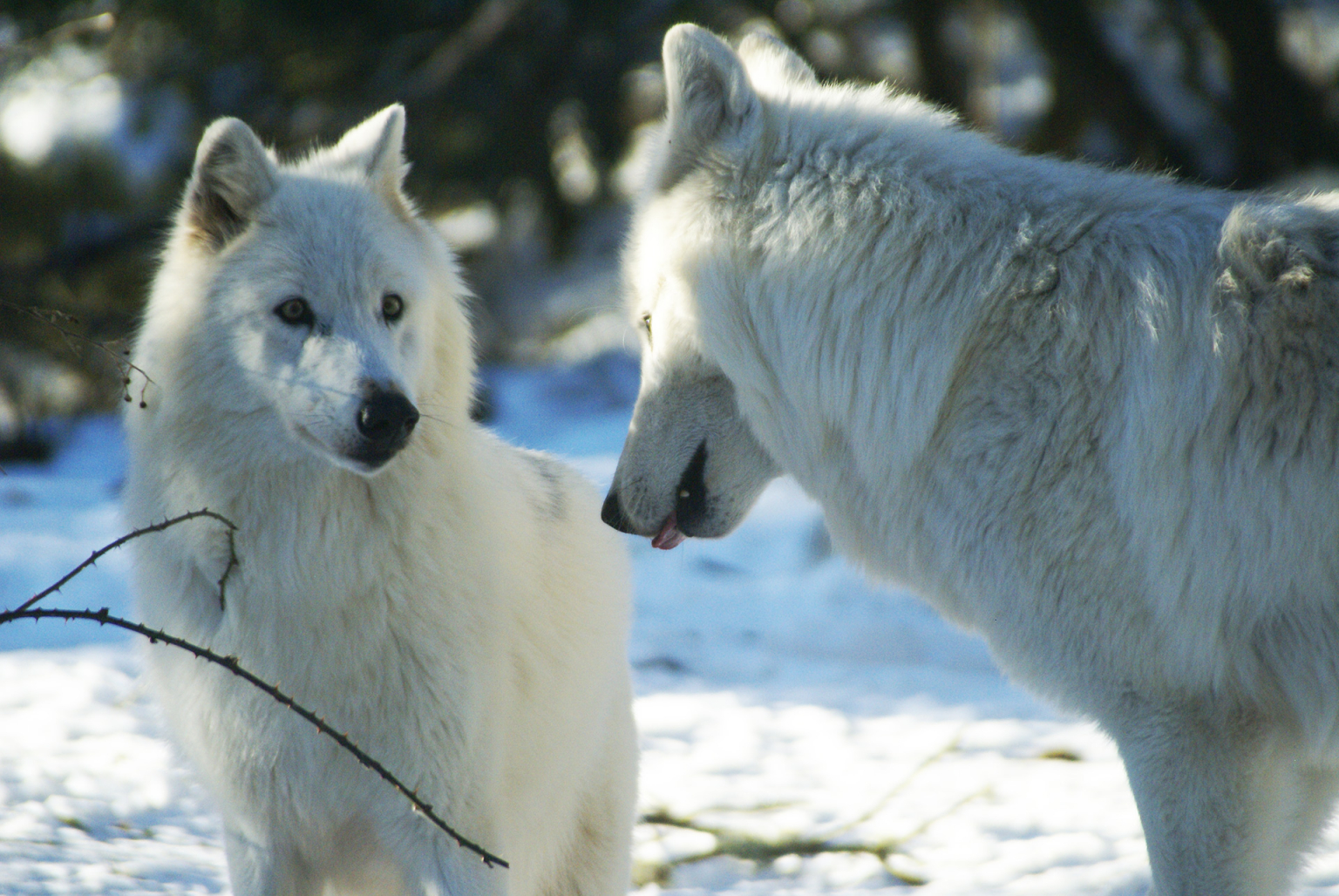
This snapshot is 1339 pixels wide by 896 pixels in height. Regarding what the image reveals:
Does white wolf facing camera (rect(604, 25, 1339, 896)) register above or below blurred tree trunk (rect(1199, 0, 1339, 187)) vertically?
below

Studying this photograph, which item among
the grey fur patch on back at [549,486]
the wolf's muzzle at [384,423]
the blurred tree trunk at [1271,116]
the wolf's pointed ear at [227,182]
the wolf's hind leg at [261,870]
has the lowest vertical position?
the wolf's hind leg at [261,870]

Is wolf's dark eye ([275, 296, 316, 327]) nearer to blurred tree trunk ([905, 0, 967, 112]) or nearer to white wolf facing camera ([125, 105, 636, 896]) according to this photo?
white wolf facing camera ([125, 105, 636, 896])

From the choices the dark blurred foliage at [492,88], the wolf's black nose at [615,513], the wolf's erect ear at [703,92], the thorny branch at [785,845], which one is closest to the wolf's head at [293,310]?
the wolf's black nose at [615,513]

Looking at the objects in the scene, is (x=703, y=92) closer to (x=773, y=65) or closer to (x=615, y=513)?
(x=773, y=65)

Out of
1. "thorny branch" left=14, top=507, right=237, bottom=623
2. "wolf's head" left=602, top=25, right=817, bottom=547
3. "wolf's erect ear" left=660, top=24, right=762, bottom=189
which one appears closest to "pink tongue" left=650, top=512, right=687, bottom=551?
"wolf's head" left=602, top=25, right=817, bottom=547

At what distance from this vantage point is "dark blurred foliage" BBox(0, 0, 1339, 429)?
877 cm

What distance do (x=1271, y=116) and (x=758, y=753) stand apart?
25.7ft

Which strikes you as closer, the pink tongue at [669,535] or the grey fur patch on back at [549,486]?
the pink tongue at [669,535]

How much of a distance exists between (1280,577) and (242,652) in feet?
6.28

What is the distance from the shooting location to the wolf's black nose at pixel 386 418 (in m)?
2.19

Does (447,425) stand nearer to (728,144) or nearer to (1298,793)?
(728,144)

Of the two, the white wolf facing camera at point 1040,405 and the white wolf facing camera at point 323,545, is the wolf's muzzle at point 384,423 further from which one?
the white wolf facing camera at point 1040,405

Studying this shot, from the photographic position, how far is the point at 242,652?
91.7 inches

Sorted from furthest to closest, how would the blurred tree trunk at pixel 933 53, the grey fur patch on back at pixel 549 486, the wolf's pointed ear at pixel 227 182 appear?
the blurred tree trunk at pixel 933 53, the grey fur patch on back at pixel 549 486, the wolf's pointed ear at pixel 227 182
